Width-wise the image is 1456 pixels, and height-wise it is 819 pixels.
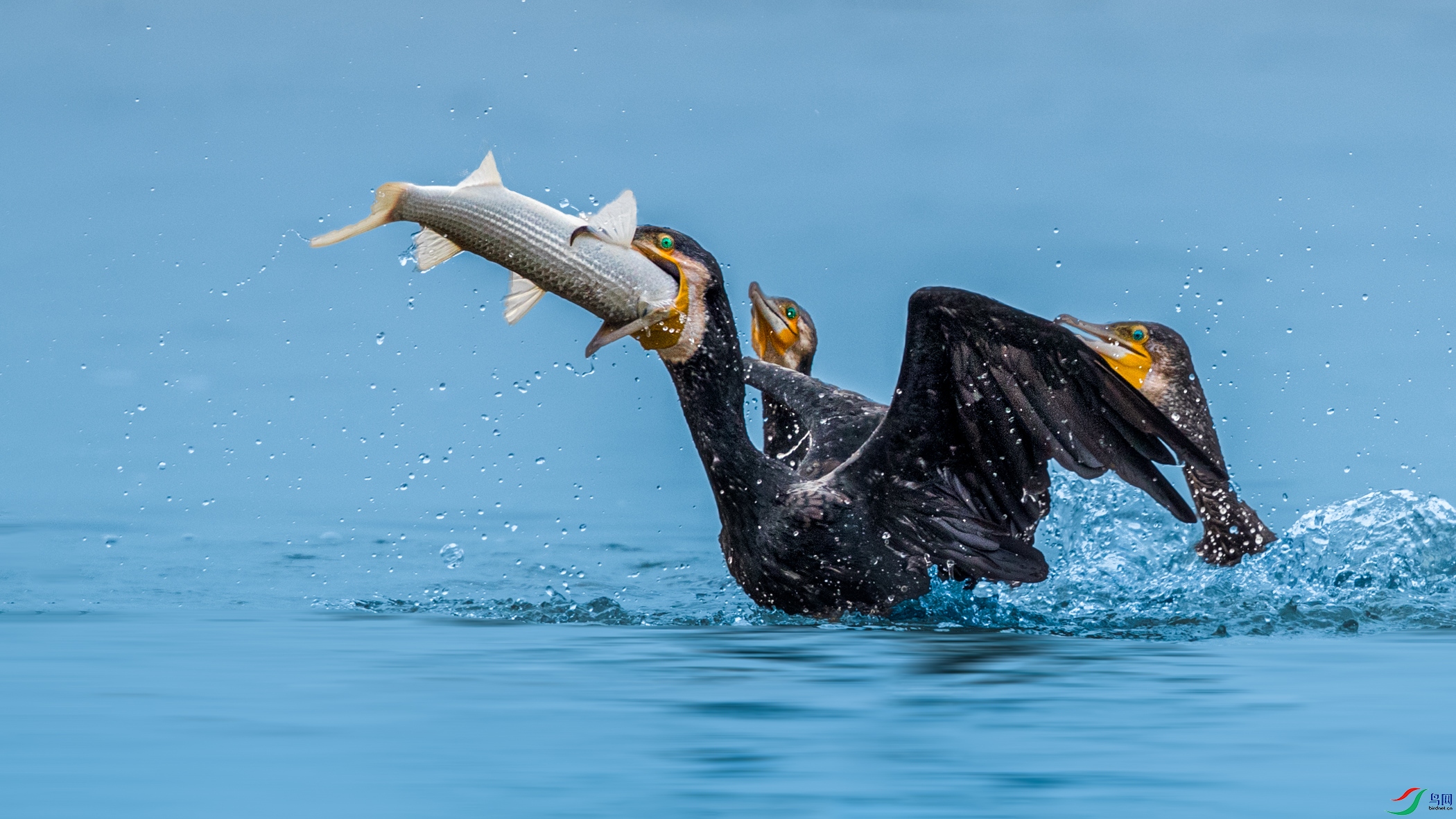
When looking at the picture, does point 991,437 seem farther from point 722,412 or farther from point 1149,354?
point 1149,354

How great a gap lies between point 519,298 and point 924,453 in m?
2.00

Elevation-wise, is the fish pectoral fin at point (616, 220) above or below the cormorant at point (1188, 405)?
above

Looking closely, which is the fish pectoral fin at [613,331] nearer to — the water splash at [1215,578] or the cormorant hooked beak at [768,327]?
the water splash at [1215,578]

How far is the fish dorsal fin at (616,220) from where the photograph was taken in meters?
5.50

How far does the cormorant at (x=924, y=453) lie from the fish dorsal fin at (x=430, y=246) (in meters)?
1.00

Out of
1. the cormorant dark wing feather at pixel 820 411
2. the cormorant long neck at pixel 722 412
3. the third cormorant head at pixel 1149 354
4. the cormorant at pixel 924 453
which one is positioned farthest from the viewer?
the third cormorant head at pixel 1149 354

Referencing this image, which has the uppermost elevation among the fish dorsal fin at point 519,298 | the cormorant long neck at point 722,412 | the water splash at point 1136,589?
the fish dorsal fin at point 519,298

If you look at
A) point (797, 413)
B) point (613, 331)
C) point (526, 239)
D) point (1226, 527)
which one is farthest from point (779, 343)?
point (526, 239)

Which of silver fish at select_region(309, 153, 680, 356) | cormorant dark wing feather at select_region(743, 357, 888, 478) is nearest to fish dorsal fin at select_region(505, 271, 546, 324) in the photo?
silver fish at select_region(309, 153, 680, 356)

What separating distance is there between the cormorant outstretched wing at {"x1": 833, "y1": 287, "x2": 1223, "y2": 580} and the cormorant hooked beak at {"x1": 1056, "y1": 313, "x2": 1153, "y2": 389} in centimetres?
203

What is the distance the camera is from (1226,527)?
27.1ft

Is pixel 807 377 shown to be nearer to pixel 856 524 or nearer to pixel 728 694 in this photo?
pixel 856 524

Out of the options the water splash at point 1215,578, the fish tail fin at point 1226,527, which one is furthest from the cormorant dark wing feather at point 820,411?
the fish tail fin at point 1226,527

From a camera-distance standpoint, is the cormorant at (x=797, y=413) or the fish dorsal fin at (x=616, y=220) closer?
the fish dorsal fin at (x=616, y=220)
